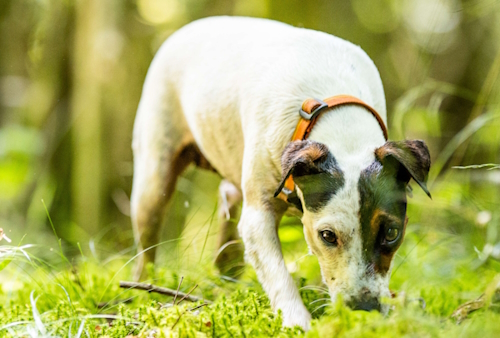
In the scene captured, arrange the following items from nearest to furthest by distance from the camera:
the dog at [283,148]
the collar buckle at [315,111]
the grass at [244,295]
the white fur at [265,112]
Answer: the grass at [244,295] < the dog at [283,148] < the white fur at [265,112] < the collar buckle at [315,111]

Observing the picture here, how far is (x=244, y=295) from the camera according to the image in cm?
312

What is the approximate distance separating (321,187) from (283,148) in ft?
1.74

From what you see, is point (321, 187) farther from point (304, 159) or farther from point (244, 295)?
point (244, 295)

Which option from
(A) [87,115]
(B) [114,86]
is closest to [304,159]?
(A) [87,115]

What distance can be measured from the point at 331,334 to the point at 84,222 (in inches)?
300

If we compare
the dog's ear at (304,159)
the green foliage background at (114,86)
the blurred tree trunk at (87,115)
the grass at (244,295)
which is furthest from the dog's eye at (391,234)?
the blurred tree trunk at (87,115)

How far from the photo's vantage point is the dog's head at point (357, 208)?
245cm

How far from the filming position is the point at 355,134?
2824mm

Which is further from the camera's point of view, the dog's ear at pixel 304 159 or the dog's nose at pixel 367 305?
the dog's ear at pixel 304 159

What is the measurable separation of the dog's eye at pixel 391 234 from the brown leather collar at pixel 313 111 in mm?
628

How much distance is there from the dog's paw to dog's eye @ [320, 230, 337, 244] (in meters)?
0.39

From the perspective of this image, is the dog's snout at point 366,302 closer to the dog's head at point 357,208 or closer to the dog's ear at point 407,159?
the dog's head at point 357,208

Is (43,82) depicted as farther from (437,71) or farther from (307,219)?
(307,219)

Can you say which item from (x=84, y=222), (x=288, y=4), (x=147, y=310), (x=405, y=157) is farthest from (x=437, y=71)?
(x=147, y=310)
